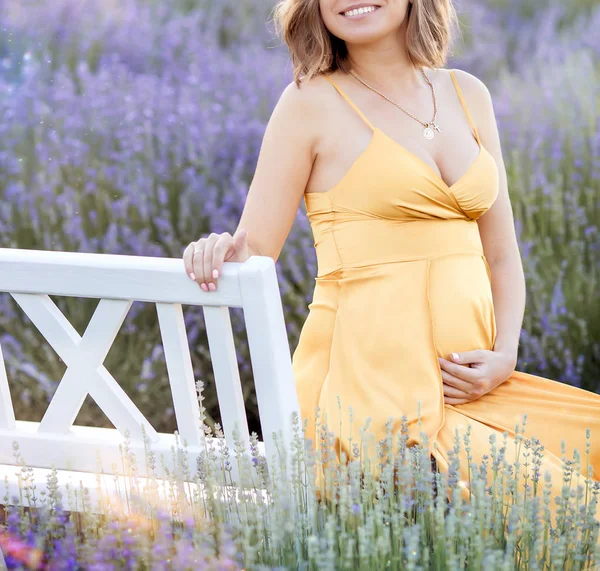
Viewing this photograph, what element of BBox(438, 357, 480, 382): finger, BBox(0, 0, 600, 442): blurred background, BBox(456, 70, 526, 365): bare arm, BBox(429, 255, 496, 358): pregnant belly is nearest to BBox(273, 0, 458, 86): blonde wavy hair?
BBox(456, 70, 526, 365): bare arm

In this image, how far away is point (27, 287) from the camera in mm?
1479

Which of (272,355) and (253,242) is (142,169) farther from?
(272,355)

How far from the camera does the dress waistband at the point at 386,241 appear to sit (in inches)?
74.3

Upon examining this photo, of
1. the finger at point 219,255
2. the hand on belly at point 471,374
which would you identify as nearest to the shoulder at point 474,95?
the hand on belly at point 471,374

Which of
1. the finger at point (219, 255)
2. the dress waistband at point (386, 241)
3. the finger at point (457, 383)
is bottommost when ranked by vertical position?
the finger at point (457, 383)

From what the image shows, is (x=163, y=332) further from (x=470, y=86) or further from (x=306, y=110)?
(x=470, y=86)

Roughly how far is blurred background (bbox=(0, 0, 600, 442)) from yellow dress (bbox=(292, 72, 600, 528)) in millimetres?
1171

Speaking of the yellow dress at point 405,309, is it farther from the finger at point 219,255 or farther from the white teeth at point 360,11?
the finger at point 219,255

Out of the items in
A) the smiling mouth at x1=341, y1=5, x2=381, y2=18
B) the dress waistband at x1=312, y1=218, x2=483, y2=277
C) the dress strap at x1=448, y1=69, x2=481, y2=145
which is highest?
the smiling mouth at x1=341, y1=5, x2=381, y2=18

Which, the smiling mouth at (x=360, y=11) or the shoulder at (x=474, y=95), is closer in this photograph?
the smiling mouth at (x=360, y=11)

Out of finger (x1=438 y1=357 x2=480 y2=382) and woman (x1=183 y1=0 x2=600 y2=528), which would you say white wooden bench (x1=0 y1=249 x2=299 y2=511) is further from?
finger (x1=438 y1=357 x2=480 y2=382)

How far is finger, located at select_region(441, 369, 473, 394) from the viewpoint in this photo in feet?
6.03

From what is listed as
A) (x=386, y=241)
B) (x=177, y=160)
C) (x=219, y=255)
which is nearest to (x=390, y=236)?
(x=386, y=241)

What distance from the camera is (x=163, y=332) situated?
1.46 m
